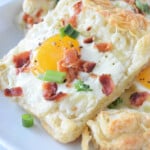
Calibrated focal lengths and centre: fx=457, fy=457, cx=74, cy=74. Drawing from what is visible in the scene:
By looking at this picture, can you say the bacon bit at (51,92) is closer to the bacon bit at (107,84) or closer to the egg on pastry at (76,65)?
the egg on pastry at (76,65)

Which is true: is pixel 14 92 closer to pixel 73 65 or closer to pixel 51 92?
pixel 51 92

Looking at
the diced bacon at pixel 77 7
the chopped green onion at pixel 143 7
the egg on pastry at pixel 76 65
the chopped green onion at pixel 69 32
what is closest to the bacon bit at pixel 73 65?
the egg on pastry at pixel 76 65

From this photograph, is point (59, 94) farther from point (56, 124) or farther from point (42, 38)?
point (42, 38)

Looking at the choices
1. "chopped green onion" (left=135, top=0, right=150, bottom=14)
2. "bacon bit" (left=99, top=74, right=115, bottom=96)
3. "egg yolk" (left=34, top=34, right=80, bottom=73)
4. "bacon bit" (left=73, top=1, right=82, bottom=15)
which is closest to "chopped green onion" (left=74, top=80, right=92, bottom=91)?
"bacon bit" (left=99, top=74, right=115, bottom=96)

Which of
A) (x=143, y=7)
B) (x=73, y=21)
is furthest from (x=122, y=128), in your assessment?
(x=143, y=7)

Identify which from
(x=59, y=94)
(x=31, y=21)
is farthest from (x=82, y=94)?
(x=31, y=21)
